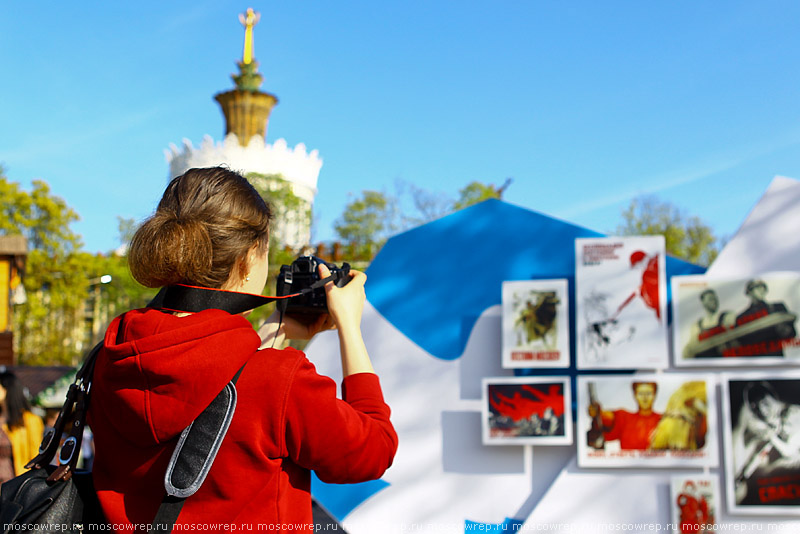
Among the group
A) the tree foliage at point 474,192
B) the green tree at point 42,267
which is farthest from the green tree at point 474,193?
the green tree at point 42,267

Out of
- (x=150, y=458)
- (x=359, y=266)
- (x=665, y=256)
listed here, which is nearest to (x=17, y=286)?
(x=359, y=266)

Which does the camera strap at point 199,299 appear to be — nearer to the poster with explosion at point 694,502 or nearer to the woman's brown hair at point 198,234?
the woman's brown hair at point 198,234

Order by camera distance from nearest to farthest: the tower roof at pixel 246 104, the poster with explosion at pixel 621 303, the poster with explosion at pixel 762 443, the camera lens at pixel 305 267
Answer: the camera lens at pixel 305 267 → the poster with explosion at pixel 762 443 → the poster with explosion at pixel 621 303 → the tower roof at pixel 246 104

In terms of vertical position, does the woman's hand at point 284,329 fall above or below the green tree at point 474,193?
below

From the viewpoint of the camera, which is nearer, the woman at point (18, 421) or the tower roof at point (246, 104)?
the woman at point (18, 421)

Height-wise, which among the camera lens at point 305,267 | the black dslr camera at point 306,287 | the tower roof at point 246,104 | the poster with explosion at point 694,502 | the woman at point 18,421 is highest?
the tower roof at point 246,104

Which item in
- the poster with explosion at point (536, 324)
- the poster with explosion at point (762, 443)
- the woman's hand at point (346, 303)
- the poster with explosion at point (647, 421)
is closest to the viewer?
the woman's hand at point (346, 303)

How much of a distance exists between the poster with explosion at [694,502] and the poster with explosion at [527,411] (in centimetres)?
52

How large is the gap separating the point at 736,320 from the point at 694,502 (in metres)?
0.84

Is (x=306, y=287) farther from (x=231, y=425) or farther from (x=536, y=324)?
(x=536, y=324)

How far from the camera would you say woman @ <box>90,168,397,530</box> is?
1236 millimetres

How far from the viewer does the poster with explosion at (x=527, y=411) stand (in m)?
3.64

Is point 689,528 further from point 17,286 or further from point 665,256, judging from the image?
point 17,286

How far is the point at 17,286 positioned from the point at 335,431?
19.1 metres
